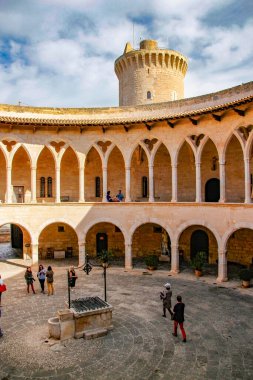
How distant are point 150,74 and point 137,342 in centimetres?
2911

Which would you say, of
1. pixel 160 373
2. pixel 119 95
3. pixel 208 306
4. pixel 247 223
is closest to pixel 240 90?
pixel 247 223

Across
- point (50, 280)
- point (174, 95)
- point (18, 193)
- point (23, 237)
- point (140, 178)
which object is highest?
point (174, 95)

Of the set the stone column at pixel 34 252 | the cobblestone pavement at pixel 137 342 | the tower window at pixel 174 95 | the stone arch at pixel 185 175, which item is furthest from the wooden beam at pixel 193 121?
the tower window at pixel 174 95

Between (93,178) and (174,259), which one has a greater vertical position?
(93,178)

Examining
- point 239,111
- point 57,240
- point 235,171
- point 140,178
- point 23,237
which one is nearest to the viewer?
point 239,111

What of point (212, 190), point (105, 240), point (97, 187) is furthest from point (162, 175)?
point (105, 240)

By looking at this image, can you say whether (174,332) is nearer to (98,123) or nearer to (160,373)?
(160,373)

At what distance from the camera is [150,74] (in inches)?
1369

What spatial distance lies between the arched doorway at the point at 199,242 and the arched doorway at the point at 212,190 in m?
2.47

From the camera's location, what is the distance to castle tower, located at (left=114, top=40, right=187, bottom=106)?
34.6m

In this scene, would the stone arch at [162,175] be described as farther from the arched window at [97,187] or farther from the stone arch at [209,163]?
the arched window at [97,187]

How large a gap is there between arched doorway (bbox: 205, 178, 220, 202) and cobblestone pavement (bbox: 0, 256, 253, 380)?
7863mm

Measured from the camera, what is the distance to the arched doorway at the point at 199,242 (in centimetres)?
2411

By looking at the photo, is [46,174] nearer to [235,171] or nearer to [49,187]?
[49,187]
